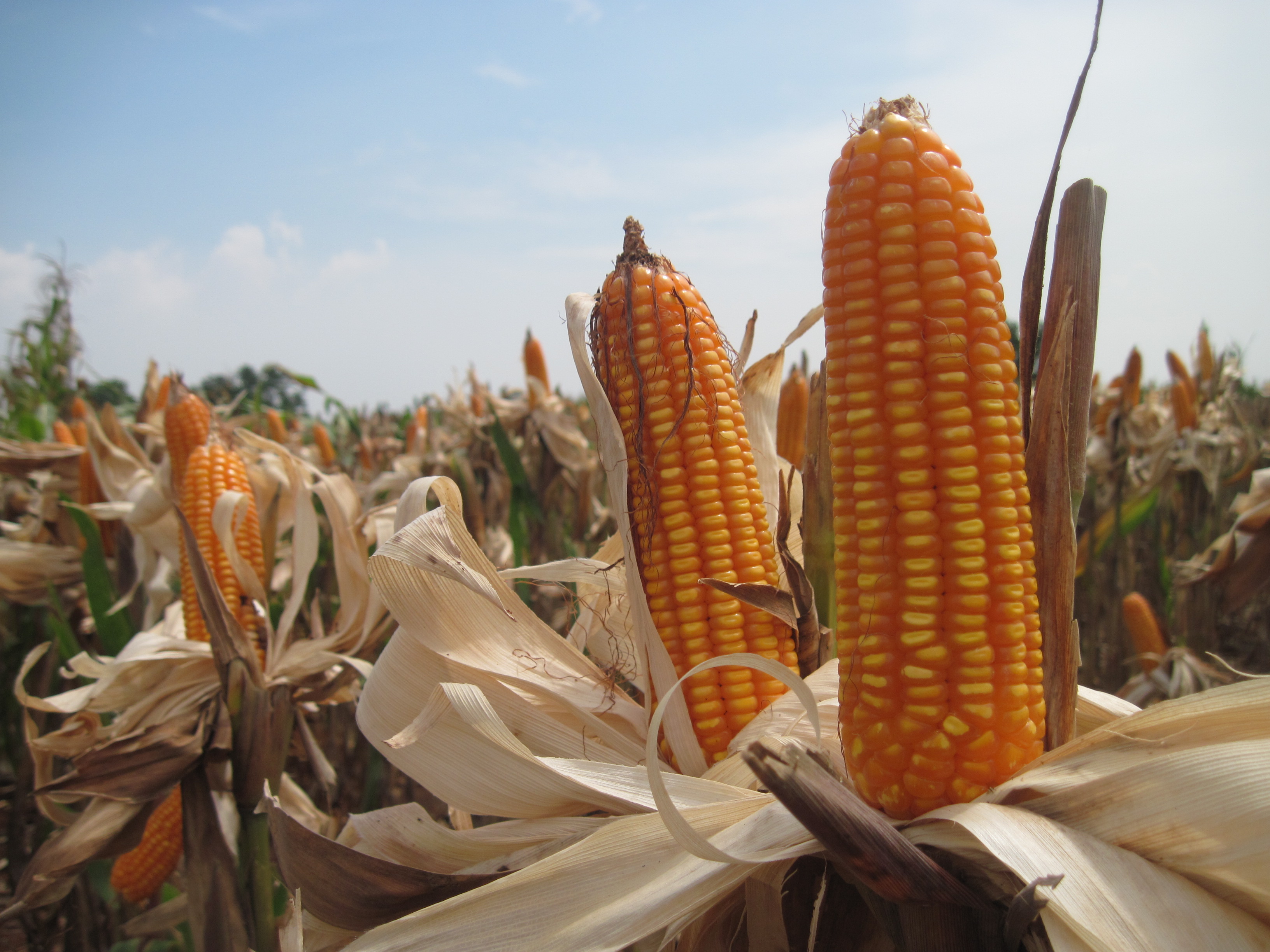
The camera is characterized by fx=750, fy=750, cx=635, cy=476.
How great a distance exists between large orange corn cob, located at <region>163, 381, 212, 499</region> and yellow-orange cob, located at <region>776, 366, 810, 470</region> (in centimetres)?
276

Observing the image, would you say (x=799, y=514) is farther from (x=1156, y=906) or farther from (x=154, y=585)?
(x=154, y=585)

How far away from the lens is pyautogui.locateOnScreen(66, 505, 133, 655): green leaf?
3605mm

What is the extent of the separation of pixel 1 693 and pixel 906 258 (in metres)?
5.57

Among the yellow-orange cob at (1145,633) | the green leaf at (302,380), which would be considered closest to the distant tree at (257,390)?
the green leaf at (302,380)

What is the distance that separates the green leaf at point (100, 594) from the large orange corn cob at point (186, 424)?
573 millimetres

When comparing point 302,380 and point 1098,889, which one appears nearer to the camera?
point 1098,889

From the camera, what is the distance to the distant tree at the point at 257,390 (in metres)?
6.53

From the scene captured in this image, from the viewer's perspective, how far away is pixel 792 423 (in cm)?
373

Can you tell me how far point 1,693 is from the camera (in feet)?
14.7

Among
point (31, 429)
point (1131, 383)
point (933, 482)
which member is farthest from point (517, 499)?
point (1131, 383)

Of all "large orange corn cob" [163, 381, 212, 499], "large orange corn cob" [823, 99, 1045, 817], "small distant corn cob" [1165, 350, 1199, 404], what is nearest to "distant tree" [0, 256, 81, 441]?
"large orange corn cob" [163, 381, 212, 499]

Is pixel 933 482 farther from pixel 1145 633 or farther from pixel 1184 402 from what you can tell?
pixel 1184 402

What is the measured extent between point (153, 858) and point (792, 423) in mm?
3386

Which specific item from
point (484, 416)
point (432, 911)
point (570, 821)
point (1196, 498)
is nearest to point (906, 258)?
point (570, 821)
